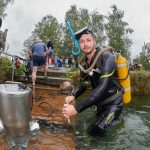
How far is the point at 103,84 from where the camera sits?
379 centimetres

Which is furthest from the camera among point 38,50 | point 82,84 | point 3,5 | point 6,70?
point 3,5

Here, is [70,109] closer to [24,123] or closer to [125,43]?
[24,123]

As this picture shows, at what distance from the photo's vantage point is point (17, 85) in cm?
446

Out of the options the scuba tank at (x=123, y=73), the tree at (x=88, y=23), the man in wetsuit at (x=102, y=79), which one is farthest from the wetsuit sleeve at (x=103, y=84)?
the tree at (x=88, y=23)

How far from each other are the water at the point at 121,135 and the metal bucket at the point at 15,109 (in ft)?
3.01

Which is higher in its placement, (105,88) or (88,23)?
(88,23)

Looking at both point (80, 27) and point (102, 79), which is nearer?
point (102, 79)

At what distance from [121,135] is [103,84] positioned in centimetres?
206

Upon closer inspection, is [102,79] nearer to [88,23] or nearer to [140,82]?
[140,82]

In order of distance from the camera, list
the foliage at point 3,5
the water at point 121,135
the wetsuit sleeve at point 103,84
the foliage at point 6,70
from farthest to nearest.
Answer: the foliage at point 3,5, the foliage at point 6,70, the water at point 121,135, the wetsuit sleeve at point 103,84

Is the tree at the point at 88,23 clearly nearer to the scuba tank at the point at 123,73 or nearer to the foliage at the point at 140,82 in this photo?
the foliage at the point at 140,82

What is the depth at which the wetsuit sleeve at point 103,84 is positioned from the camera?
3.71 m

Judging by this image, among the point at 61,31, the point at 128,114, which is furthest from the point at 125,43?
the point at 128,114

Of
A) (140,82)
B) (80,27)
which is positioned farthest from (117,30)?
(140,82)
